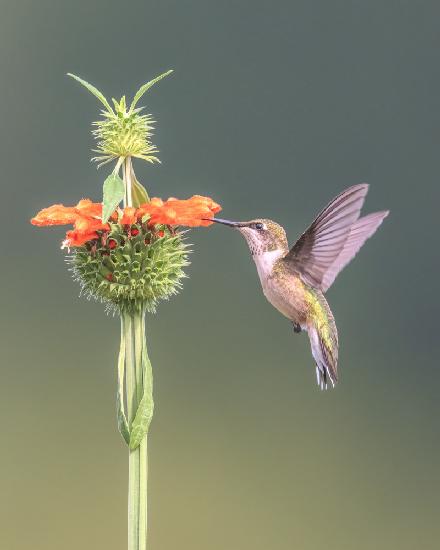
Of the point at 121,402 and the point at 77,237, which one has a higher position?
the point at 77,237

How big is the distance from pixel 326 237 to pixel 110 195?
41 cm

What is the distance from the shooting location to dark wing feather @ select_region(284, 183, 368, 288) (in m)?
1.09

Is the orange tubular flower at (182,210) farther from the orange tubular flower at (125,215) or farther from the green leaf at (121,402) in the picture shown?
the green leaf at (121,402)

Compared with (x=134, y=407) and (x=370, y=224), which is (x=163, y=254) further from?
(x=370, y=224)

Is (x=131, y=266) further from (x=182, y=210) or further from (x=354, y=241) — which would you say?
(x=354, y=241)

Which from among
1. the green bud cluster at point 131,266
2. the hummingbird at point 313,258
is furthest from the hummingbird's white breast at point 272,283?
the green bud cluster at point 131,266

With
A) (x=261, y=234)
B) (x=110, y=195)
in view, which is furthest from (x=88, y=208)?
(x=261, y=234)

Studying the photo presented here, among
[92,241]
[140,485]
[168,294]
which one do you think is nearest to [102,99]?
[92,241]

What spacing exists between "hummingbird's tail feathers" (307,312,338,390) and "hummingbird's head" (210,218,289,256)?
176mm

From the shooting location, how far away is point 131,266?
1.09 metres

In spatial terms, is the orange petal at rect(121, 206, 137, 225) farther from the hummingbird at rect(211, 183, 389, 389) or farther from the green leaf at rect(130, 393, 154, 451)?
the green leaf at rect(130, 393, 154, 451)

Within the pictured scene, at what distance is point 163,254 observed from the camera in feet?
3.69

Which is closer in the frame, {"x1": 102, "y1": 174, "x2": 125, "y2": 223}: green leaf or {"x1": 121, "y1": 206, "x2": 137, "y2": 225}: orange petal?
{"x1": 102, "y1": 174, "x2": 125, "y2": 223}: green leaf

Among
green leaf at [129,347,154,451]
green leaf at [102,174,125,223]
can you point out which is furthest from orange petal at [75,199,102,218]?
green leaf at [129,347,154,451]
